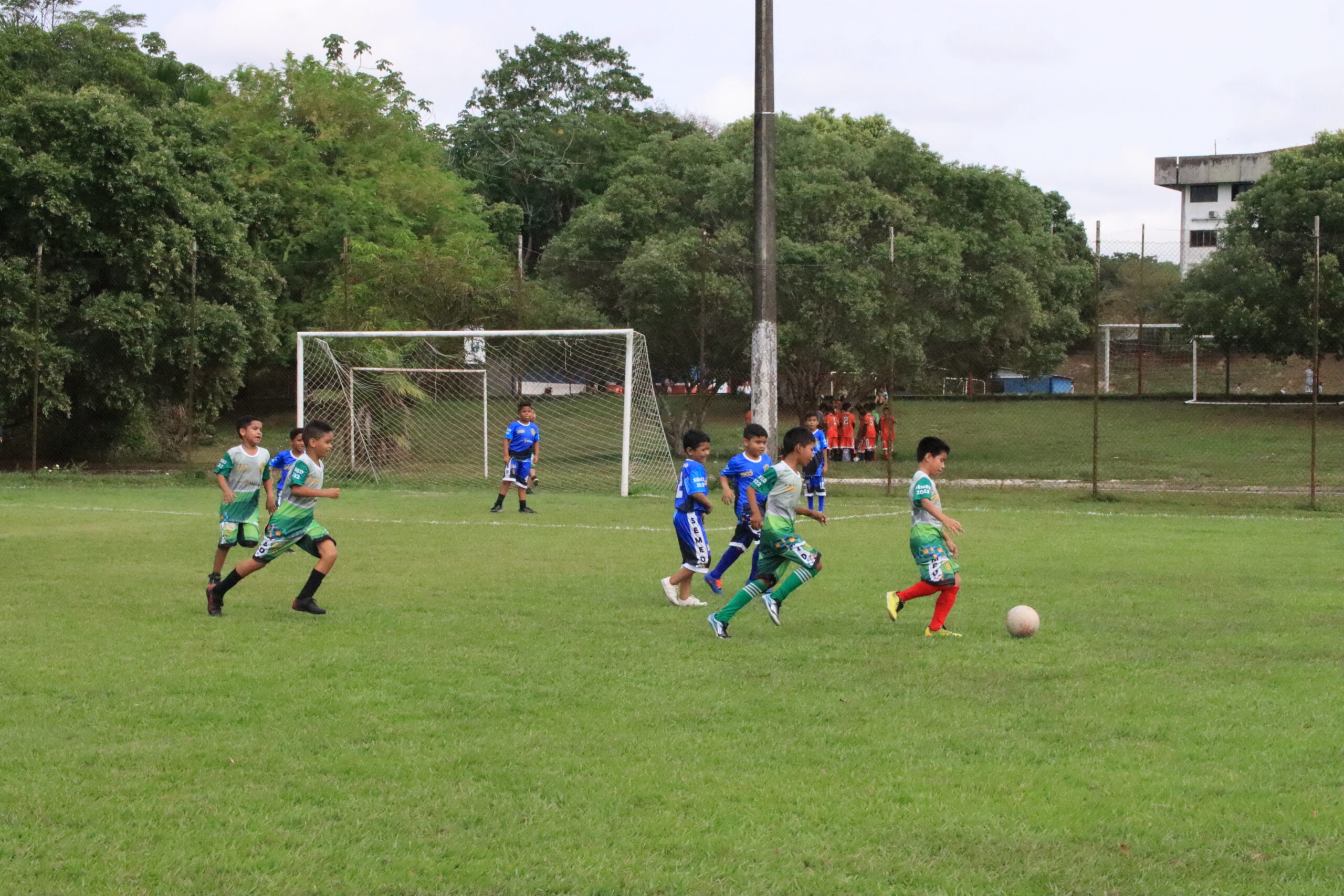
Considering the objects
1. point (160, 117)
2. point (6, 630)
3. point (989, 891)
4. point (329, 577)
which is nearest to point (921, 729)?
point (989, 891)

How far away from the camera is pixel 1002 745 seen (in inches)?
252

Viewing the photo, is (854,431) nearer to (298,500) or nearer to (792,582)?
(792,582)

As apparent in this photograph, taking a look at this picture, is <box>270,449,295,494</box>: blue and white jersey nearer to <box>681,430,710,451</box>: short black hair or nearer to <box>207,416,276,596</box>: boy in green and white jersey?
<box>207,416,276,596</box>: boy in green and white jersey

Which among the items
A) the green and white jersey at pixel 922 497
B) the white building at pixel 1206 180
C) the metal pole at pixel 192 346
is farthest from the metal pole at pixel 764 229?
the white building at pixel 1206 180

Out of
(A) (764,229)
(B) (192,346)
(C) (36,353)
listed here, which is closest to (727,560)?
(A) (764,229)

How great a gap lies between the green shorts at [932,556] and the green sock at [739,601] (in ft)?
3.63

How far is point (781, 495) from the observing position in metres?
9.89

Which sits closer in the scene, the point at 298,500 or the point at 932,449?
the point at 932,449

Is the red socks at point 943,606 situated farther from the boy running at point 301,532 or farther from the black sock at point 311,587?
the black sock at point 311,587

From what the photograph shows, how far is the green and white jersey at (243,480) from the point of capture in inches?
460

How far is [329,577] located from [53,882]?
7.91 metres

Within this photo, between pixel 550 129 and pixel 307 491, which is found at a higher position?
pixel 550 129

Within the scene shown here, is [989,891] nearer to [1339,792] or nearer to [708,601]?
[1339,792]

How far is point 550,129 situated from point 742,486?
5000 cm
